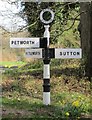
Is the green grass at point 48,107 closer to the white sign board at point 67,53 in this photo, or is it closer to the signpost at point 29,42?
the white sign board at point 67,53

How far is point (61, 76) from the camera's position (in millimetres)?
9711

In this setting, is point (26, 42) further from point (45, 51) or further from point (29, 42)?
point (45, 51)

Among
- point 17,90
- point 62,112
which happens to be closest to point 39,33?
point 17,90

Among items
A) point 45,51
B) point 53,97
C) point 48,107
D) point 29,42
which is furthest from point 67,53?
point 53,97

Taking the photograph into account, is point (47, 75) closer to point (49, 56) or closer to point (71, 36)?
point (49, 56)

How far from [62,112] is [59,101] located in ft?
4.49

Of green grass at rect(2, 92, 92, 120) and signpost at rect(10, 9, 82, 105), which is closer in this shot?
green grass at rect(2, 92, 92, 120)

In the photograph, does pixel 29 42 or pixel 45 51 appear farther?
pixel 45 51

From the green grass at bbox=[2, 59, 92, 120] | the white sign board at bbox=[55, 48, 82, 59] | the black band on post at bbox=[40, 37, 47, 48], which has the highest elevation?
the black band on post at bbox=[40, 37, 47, 48]

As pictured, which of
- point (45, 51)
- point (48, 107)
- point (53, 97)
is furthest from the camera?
point (53, 97)

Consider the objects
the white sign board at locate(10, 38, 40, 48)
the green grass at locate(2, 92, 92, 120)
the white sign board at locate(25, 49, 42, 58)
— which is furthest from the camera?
the white sign board at locate(25, 49, 42, 58)

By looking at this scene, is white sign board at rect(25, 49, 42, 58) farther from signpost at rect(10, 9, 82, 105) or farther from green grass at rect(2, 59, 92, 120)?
green grass at rect(2, 59, 92, 120)

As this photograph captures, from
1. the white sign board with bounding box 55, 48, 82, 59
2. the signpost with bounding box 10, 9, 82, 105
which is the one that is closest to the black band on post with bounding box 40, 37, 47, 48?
the signpost with bounding box 10, 9, 82, 105

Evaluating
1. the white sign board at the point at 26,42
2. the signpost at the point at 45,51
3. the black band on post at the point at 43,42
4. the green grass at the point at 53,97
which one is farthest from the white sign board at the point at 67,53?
the green grass at the point at 53,97
